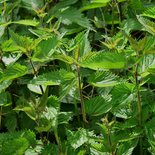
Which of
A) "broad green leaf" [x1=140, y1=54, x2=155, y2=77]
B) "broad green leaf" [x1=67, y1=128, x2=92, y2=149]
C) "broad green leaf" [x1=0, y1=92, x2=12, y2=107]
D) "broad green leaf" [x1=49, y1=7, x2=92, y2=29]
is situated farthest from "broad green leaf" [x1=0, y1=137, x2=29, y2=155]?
"broad green leaf" [x1=49, y1=7, x2=92, y2=29]

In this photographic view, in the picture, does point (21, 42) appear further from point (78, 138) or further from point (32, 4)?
point (32, 4)

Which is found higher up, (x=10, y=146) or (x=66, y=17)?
(x=66, y=17)

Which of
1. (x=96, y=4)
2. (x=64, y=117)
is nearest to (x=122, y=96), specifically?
(x=64, y=117)

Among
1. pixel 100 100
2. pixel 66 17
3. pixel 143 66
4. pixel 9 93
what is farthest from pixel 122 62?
pixel 66 17

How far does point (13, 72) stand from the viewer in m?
1.36

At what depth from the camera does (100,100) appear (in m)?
1.35

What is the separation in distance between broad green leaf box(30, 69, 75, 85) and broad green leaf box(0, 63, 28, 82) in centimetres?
8

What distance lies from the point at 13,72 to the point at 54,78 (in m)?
0.14

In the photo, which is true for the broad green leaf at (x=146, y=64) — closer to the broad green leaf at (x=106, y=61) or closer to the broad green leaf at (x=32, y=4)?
the broad green leaf at (x=106, y=61)

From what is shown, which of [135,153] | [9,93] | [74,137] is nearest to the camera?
Result: [74,137]

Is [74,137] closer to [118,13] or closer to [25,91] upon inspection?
[25,91]

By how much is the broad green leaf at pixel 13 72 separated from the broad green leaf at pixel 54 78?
0.08 metres

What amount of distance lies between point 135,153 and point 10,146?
39 centimetres

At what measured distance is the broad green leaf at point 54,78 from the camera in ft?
4.17
